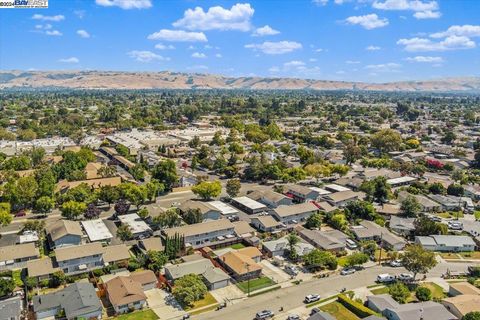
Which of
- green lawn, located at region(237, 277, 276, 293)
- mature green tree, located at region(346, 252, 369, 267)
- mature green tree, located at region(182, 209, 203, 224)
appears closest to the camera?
green lawn, located at region(237, 277, 276, 293)

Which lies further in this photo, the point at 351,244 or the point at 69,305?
the point at 351,244

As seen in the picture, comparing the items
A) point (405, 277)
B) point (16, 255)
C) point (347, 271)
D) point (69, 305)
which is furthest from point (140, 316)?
point (405, 277)

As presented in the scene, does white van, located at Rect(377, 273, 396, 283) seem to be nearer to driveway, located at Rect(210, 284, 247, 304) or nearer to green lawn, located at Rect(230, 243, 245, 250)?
driveway, located at Rect(210, 284, 247, 304)

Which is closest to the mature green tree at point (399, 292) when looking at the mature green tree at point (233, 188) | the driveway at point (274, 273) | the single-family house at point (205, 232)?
the driveway at point (274, 273)

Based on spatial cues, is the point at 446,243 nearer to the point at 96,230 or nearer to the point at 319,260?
the point at 319,260

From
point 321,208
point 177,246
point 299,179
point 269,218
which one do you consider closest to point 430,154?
point 299,179

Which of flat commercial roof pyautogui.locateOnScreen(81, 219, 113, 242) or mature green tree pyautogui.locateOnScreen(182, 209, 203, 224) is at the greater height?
mature green tree pyautogui.locateOnScreen(182, 209, 203, 224)

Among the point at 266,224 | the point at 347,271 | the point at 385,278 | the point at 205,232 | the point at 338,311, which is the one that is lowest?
the point at 338,311

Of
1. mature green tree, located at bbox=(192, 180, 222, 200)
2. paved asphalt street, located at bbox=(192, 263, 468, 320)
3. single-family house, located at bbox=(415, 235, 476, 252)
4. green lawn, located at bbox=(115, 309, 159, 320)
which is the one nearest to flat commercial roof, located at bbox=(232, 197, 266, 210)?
mature green tree, located at bbox=(192, 180, 222, 200)
